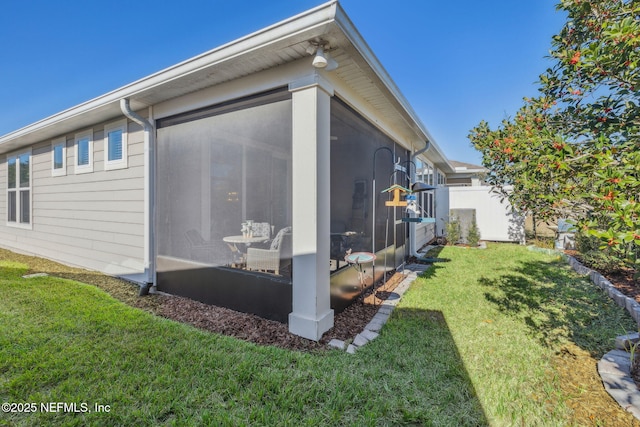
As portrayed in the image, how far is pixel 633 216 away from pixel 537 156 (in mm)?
953

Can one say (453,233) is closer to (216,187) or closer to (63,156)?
(216,187)

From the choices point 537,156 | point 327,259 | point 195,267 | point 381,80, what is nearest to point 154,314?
point 195,267

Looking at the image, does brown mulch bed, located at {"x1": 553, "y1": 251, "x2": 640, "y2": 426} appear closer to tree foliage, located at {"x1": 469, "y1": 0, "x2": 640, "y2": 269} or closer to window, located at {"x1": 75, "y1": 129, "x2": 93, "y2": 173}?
tree foliage, located at {"x1": 469, "y1": 0, "x2": 640, "y2": 269}

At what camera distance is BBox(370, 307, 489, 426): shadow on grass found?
1.94 m

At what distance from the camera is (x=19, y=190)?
7.97 m

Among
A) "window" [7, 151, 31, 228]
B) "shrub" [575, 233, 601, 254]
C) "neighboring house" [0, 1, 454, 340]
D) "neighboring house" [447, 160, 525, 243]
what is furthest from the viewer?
"neighboring house" [447, 160, 525, 243]

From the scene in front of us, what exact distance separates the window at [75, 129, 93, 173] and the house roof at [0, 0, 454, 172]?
0.38 meters

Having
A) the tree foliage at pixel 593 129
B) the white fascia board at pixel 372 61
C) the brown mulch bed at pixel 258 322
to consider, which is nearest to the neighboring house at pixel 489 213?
the white fascia board at pixel 372 61

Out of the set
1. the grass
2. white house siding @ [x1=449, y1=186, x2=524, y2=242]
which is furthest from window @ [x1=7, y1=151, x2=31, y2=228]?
white house siding @ [x1=449, y1=186, x2=524, y2=242]

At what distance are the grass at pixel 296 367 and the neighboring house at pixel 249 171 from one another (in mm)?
732

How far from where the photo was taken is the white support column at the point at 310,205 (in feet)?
9.83

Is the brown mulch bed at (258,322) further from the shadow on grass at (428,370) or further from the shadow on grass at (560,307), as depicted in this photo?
the shadow on grass at (560,307)

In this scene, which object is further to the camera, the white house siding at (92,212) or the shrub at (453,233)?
the shrub at (453,233)

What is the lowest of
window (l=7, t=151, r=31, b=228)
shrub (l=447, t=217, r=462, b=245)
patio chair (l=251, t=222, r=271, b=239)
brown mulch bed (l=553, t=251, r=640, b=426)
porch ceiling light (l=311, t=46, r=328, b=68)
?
brown mulch bed (l=553, t=251, r=640, b=426)
